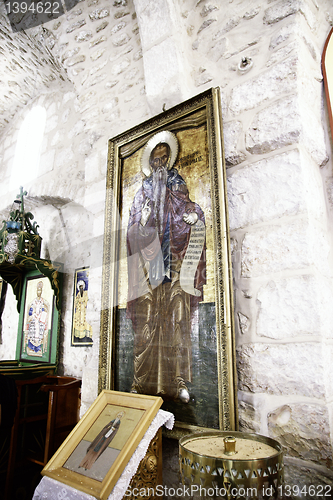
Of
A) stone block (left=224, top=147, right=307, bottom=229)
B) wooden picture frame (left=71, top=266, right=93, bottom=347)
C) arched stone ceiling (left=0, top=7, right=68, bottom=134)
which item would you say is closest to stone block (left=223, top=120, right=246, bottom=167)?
stone block (left=224, top=147, right=307, bottom=229)

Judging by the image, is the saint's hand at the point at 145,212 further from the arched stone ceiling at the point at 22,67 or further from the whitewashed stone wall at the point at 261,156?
the arched stone ceiling at the point at 22,67

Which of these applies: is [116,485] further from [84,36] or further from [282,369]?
[84,36]

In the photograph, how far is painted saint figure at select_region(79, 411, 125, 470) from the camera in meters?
1.28

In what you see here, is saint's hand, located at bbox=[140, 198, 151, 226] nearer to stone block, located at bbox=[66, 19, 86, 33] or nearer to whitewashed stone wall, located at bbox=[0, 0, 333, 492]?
whitewashed stone wall, located at bbox=[0, 0, 333, 492]

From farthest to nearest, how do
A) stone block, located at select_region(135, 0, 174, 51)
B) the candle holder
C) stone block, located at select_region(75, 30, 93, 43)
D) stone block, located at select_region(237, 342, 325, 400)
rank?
stone block, located at select_region(75, 30, 93, 43)
stone block, located at select_region(135, 0, 174, 51)
stone block, located at select_region(237, 342, 325, 400)
the candle holder

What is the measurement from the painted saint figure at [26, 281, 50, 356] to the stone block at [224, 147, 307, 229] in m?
2.58

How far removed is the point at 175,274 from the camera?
1.61 meters

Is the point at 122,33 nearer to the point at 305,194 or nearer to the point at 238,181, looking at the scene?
the point at 238,181

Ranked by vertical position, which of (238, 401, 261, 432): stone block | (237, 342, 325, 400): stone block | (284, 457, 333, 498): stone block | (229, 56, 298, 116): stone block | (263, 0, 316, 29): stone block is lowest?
(284, 457, 333, 498): stone block

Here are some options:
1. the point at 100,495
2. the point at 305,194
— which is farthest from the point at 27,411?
the point at 305,194

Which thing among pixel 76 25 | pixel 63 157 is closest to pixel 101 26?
pixel 76 25

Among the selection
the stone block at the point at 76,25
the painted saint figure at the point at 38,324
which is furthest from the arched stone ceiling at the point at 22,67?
the painted saint figure at the point at 38,324

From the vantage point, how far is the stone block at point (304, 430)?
116 centimetres

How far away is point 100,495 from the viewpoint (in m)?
1.10
